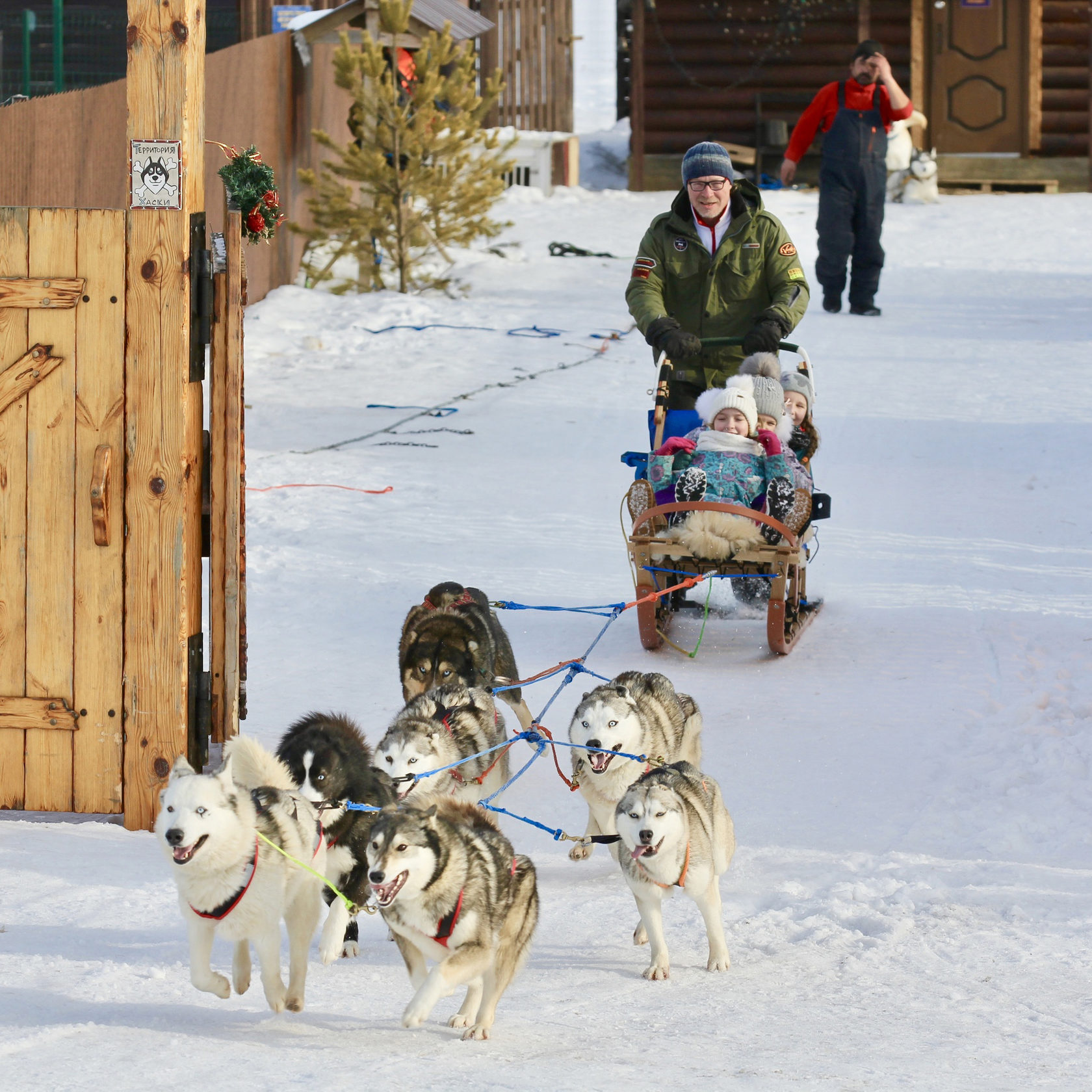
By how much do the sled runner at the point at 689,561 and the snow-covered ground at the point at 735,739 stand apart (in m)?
0.14

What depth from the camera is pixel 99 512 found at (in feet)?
15.3

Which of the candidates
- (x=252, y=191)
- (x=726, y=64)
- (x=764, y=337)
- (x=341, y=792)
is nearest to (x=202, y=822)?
(x=341, y=792)

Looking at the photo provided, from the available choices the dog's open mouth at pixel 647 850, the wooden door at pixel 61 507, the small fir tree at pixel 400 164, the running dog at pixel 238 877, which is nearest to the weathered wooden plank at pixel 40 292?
the wooden door at pixel 61 507

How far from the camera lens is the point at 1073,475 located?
963 centimetres

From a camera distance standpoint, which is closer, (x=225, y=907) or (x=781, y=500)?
(x=225, y=907)

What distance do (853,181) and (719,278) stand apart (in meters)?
6.96

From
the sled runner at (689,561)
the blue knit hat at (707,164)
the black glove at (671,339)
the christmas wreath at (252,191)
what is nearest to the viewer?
the christmas wreath at (252,191)

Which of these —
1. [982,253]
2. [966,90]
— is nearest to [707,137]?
[966,90]

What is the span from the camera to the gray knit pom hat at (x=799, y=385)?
24.8 feet

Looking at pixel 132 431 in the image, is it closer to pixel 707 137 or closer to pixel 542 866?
pixel 542 866

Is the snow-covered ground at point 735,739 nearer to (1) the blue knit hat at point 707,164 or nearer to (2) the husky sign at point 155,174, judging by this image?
(2) the husky sign at point 155,174

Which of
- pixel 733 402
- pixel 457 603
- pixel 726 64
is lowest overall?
pixel 457 603

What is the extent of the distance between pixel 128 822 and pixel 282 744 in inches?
27.0

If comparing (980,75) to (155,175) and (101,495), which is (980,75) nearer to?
(155,175)
